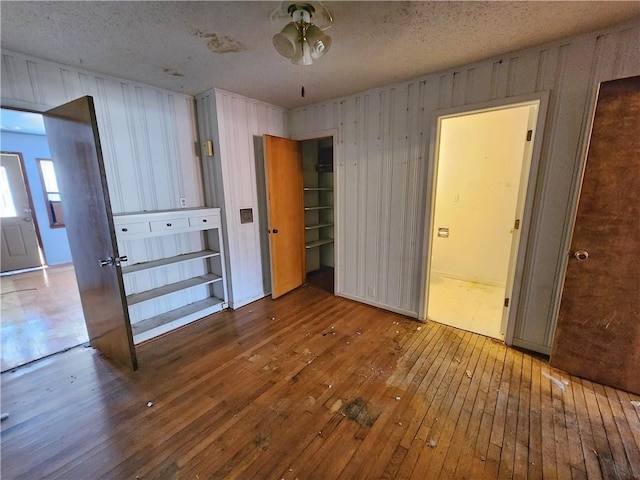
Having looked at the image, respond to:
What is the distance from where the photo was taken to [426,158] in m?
2.61

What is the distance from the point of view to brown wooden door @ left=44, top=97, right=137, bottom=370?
1902 millimetres

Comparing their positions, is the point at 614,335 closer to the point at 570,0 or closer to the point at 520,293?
the point at 520,293

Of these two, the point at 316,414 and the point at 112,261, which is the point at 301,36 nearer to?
the point at 112,261

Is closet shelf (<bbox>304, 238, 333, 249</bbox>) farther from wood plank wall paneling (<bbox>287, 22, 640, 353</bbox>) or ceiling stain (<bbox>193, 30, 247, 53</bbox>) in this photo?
ceiling stain (<bbox>193, 30, 247, 53</bbox>)

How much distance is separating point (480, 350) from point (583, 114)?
78.4 inches

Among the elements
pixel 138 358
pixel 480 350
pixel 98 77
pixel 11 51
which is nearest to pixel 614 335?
pixel 480 350

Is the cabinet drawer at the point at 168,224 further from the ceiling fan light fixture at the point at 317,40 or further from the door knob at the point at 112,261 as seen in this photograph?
the ceiling fan light fixture at the point at 317,40

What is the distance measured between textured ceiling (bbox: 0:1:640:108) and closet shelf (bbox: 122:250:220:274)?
1.72 metres

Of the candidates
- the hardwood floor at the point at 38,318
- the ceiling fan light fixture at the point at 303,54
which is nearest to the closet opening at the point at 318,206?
the ceiling fan light fixture at the point at 303,54

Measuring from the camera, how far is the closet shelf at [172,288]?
8.56 ft

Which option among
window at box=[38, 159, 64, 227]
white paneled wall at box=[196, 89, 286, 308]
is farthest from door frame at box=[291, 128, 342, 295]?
window at box=[38, 159, 64, 227]

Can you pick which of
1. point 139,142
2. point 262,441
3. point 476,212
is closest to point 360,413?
point 262,441

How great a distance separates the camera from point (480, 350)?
94.8 inches

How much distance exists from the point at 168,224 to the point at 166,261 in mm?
444
